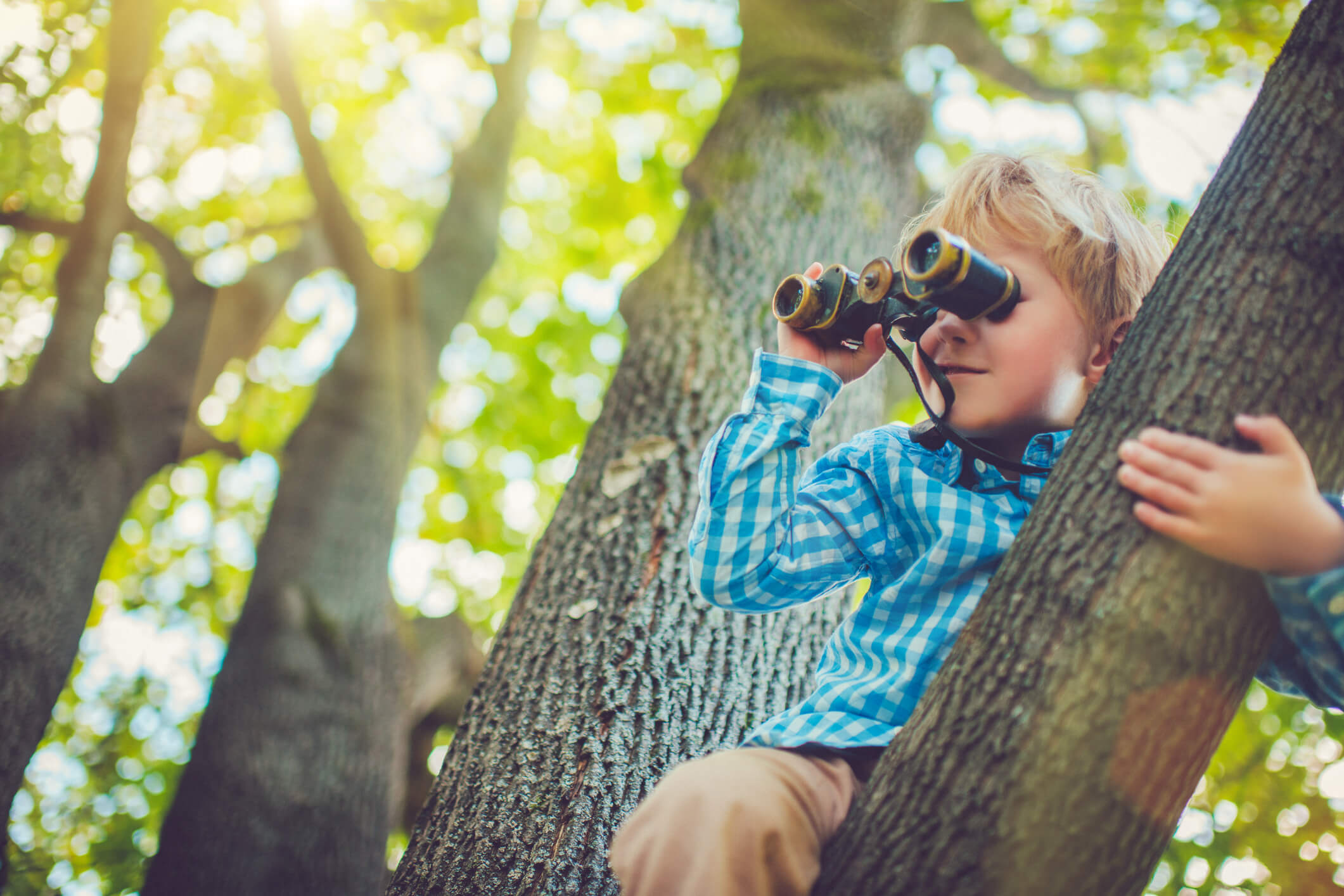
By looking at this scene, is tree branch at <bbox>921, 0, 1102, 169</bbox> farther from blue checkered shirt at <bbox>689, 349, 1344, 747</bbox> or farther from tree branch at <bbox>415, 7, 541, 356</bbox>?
blue checkered shirt at <bbox>689, 349, 1344, 747</bbox>

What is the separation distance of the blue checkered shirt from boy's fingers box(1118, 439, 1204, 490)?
11.7 inches

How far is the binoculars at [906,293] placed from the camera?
121 centimetres

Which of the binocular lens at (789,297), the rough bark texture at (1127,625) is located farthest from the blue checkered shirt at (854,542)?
the rough bark texture at (1127,625)

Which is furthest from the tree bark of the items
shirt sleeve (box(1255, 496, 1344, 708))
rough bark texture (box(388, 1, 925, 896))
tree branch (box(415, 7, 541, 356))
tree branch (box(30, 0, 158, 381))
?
shirt sleeve (box(1255, 496, 1344, 708))

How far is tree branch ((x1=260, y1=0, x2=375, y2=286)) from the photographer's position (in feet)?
13.5

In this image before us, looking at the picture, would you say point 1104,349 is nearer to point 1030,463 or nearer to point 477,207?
point 1030,463

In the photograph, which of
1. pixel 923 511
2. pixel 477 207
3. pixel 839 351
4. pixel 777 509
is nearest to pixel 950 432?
pixel 923 511

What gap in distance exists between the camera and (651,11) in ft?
20.7

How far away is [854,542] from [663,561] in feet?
2.53

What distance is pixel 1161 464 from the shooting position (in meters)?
0.95

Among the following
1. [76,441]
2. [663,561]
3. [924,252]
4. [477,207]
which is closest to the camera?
[924,252]

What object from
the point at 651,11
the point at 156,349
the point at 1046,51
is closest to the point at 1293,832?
the point at 1046,51

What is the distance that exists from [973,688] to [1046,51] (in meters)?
6.04

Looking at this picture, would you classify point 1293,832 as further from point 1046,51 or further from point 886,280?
point 1046,51
